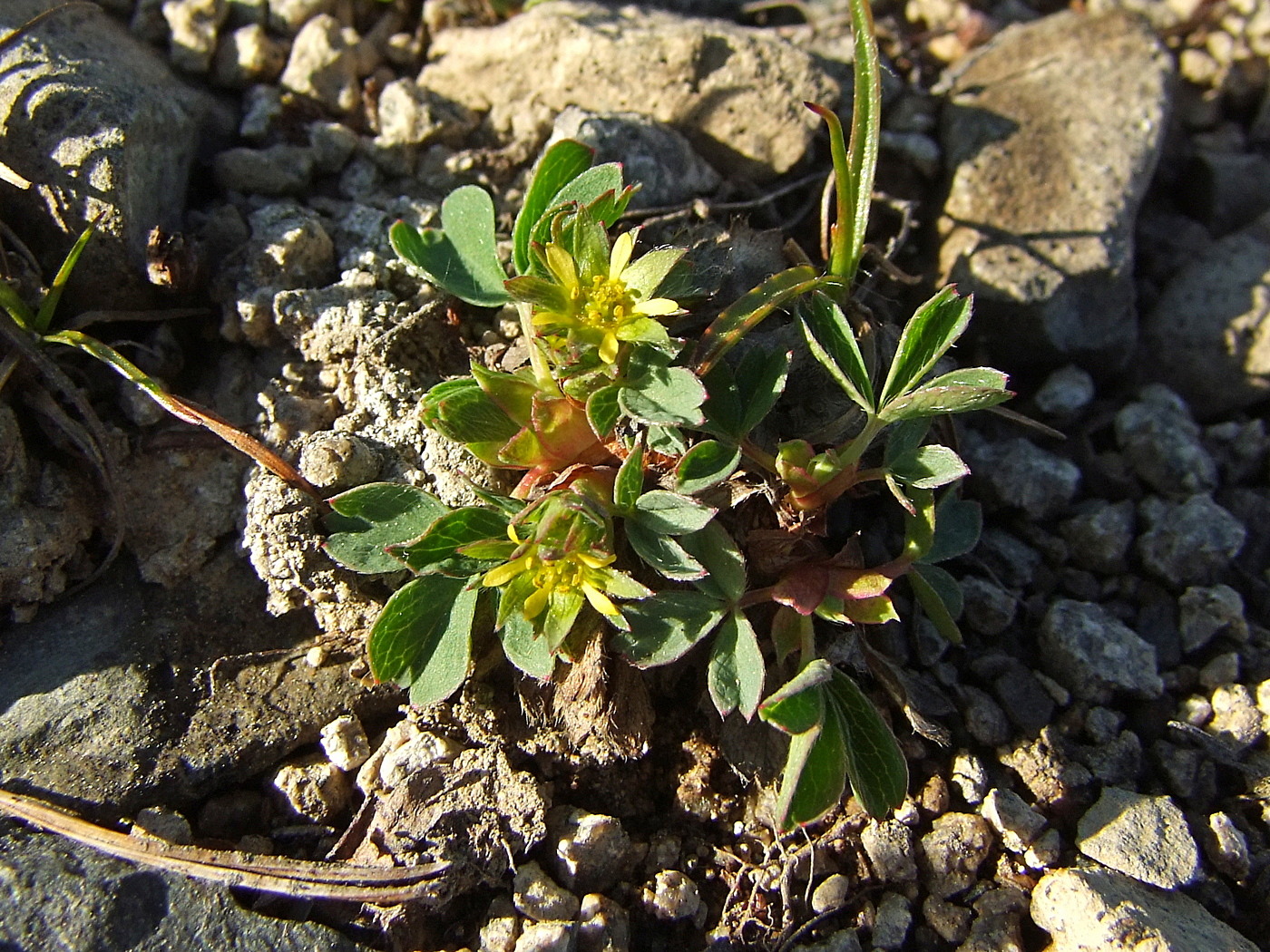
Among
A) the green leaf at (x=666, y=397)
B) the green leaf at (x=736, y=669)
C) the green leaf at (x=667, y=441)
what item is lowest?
the green leaf at (x=736, y=669)

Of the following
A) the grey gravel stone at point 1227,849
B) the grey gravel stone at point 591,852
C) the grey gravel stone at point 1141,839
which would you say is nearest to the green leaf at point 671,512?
the grey gravel stone at point 591,852

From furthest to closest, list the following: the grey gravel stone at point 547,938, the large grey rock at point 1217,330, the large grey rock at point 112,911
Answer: the large grey rock at point 1217,330 → the grey gravel stone at point 547,938 → the large grey rock at point 112,911

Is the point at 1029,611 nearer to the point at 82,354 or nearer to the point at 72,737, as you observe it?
the point at 72,737

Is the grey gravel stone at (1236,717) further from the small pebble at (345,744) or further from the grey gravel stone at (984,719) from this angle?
the small pebble at (345,744)

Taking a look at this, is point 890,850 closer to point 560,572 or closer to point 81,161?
point 560,572

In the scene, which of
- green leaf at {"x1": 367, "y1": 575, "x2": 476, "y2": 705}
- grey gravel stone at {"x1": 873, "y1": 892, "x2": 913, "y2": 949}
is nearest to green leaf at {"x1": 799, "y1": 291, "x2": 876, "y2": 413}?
green leaf at {"x1": 367, "y1": 575, "x2": 476, "y2": 705}

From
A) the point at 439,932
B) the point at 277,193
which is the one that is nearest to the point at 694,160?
the point at 277,193

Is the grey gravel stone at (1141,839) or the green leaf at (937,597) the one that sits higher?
the green leaf at (937,597)

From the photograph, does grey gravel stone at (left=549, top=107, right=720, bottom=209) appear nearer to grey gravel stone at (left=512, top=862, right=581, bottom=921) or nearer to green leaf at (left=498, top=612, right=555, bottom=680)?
green leaf at (left=498, top=612, right=555, bottom=680)
